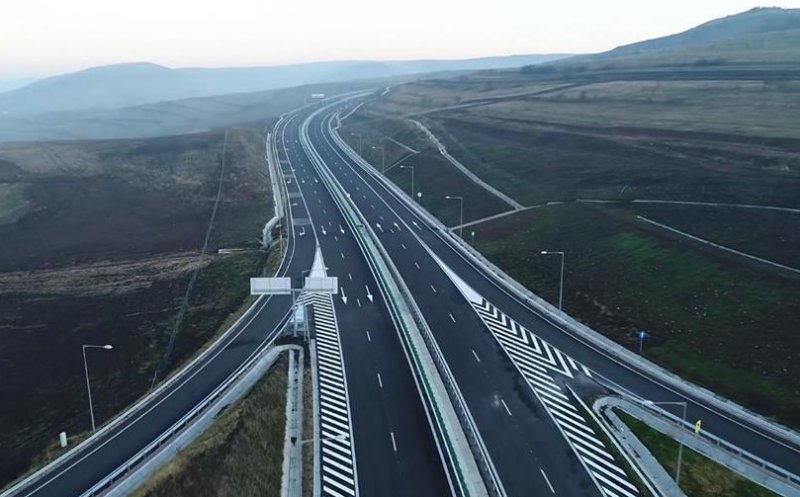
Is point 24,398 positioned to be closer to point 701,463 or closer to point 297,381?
point 297,381

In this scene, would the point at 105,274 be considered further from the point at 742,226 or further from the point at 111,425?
the point at 742,226

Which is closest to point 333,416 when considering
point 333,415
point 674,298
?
point 333,415

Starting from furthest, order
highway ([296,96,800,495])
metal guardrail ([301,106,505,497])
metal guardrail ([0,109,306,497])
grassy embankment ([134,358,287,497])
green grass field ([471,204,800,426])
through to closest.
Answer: green grass field ([471,204,800,426]) < highway ([296,96,800,495]) < metal guardrail ([0,109,306,497]) < metal guardrail ([301,106,505,497]) < grassy embankment ([134,358,287,497])

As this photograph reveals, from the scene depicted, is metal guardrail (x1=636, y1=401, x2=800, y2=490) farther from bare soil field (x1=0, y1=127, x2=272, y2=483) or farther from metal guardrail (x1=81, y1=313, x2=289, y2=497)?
bare soil field (x1=0, y1=127, x2=272, y2=483)

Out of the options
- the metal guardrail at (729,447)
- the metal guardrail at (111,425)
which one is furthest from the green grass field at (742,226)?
the metal guardrail at (111,425)

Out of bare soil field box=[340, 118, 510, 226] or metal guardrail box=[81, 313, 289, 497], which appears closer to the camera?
metal guardrail box=[81, 313, 289, 497]

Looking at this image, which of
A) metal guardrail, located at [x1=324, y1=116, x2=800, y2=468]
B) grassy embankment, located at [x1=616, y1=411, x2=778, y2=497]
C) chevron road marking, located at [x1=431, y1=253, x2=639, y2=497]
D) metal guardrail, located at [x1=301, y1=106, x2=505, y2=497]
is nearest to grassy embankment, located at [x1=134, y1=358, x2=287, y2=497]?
metal guardrail, located at [x1=301, y1=106, x2=505, y2=497]

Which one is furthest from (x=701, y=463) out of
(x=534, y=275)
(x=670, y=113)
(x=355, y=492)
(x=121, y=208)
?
(x=670, y=113)
